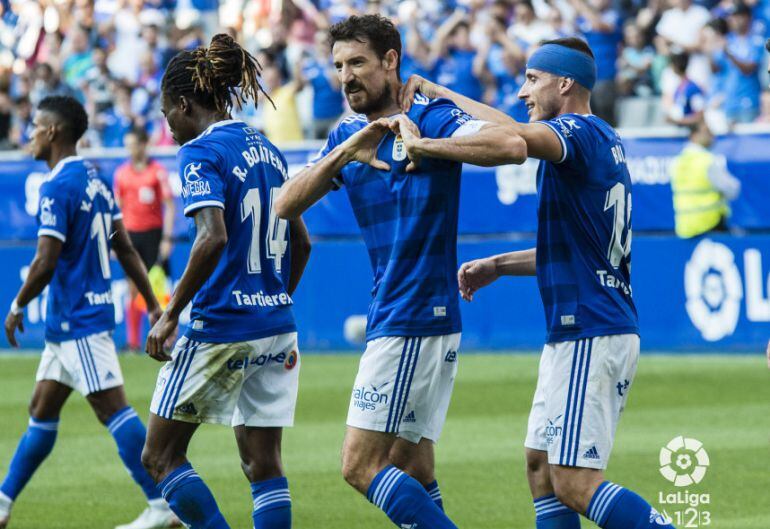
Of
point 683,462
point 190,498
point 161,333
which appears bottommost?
point 683,462

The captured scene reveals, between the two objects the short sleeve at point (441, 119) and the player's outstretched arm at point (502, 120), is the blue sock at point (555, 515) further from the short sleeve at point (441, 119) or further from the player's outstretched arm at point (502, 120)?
the short sleeve at point (441, 119)

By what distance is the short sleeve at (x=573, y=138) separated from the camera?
5.70m

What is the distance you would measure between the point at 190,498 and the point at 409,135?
2.00 meters

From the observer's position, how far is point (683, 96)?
1719 cm

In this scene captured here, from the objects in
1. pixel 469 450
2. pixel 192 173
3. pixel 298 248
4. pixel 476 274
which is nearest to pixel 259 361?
Result: pixel 298 248

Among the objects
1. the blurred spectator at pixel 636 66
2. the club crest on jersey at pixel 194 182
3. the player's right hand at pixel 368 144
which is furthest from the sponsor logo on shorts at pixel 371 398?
the blurred spectator at pixel 636 66

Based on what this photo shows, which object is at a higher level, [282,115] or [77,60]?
[77,60]

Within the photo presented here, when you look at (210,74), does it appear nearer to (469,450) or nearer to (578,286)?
(578,286)

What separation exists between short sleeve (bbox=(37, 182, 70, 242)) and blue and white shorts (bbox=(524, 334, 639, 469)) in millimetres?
3487

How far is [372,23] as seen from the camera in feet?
19.9

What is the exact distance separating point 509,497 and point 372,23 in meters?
3.86

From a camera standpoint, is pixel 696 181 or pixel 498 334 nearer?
pixel 696 181

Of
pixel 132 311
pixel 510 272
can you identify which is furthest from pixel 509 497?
pixel 132 311

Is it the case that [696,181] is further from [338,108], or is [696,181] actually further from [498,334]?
[338,108]
